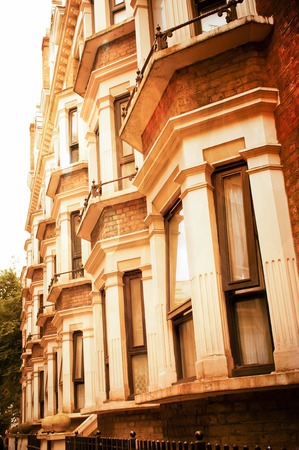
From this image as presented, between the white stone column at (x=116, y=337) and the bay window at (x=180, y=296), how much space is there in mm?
2359

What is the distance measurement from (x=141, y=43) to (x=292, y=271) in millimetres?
5531

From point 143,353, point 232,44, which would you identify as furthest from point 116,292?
point 232,44

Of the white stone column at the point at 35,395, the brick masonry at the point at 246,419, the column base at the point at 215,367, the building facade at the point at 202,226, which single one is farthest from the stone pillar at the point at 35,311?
the column base at the point at 215,367

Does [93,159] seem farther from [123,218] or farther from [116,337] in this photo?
[116,337]

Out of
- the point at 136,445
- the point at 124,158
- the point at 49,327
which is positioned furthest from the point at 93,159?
the point at 49,327

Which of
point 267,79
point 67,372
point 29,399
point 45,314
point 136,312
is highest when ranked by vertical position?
point 45,314

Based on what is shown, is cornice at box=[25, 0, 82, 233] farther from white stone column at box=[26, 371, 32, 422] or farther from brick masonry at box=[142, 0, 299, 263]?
white stone column at box=[26, 371, 32, 422]

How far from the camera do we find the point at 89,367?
1565 centimetres

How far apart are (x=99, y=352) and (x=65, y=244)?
6.36 meters

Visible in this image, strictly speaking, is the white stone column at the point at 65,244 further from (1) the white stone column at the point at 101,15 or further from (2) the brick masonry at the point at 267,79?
(2) the brick masonry at the point at 267,79

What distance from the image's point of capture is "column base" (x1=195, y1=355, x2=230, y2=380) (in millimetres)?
6098

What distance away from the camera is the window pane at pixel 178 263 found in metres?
7.71

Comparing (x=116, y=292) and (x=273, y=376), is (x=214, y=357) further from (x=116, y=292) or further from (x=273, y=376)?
(x=116, y=292)

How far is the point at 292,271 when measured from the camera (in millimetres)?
5988
